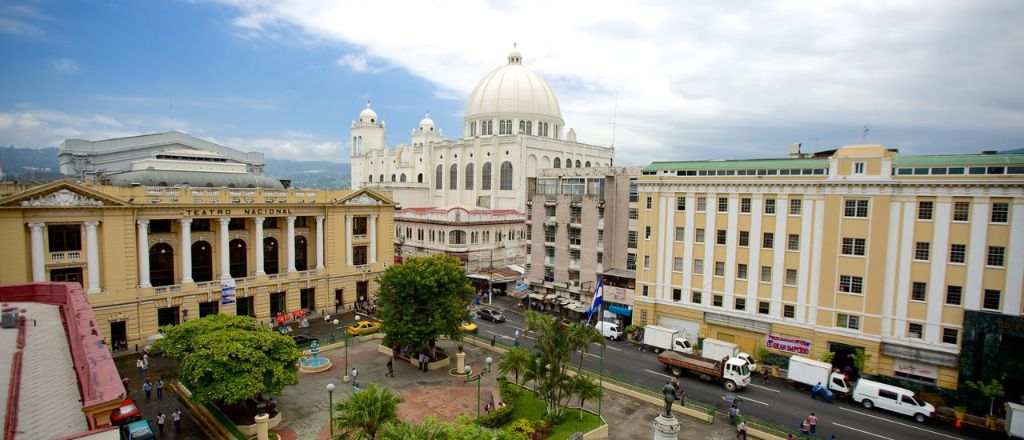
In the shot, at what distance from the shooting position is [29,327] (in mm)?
19688

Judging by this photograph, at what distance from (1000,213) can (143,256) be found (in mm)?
55726

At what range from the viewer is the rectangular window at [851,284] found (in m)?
32.9

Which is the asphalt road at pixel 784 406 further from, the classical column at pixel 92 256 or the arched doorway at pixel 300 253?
the classical column at pixel 92 256

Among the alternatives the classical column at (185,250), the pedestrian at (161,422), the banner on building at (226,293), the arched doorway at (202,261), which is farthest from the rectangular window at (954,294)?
the arched doorway at (202,261)

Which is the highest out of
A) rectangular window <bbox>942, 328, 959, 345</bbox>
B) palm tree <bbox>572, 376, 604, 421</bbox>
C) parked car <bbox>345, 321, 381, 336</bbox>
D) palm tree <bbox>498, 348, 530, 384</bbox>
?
rectangular window <bbox>942, 328, 959, 345</bbox>

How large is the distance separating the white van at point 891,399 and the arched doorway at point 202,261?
4835 cm

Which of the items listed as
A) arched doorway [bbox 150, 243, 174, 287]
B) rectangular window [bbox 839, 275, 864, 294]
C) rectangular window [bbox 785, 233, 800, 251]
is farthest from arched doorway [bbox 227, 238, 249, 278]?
rectangular window [bbox 839, 275, 864, 294]

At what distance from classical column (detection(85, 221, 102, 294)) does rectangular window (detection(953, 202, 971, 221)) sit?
5537cm

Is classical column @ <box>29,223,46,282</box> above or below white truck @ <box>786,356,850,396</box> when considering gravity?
above

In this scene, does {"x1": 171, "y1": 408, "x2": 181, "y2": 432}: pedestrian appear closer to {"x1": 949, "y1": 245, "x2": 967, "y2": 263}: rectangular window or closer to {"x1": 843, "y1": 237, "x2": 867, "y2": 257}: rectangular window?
{"x1": 843, "y1": 237, "x2": 867, "y2": 257}: rectangular window

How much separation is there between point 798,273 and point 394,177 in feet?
247

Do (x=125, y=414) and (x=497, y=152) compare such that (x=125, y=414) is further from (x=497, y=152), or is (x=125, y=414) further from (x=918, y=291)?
(x=497, y=152)

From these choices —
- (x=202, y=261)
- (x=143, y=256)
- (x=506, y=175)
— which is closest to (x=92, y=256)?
(x=143, y=256)

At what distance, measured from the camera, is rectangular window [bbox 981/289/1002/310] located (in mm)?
29078
